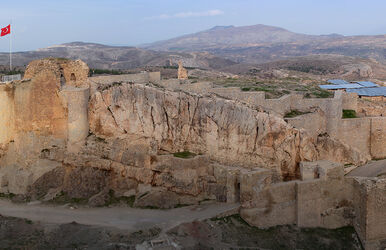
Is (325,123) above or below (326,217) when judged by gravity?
above

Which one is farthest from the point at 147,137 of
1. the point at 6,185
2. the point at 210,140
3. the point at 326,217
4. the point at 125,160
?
the point at 326,217

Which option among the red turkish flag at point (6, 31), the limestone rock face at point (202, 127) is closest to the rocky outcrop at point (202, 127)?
the limestone rock face at point (202, 127)

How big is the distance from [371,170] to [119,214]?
1468cm

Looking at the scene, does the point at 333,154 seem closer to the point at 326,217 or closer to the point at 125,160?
the point at 326,217

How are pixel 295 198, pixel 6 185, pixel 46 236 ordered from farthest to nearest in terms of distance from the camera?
1. pixel 6 185
2. pixel 295 198
3. pixel 46 236

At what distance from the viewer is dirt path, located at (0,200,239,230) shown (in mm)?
22406

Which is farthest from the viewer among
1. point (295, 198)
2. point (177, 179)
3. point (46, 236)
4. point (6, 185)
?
point (6, 185)

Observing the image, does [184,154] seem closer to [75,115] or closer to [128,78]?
[128,78]

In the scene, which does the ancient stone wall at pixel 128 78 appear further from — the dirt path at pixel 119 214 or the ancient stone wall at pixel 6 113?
the dirt path at pixel 119 214

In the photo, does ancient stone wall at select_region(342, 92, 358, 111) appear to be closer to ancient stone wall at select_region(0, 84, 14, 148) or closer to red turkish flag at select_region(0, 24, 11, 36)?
ancient stone wall at select_region(0, 84, 14, 148)

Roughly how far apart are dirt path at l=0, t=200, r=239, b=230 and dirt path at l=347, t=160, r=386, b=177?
25.7 ft

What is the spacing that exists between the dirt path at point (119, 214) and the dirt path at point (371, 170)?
308 inches

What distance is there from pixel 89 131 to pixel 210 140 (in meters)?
7.88

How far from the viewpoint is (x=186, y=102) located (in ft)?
87.8
